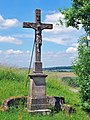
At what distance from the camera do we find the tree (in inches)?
463

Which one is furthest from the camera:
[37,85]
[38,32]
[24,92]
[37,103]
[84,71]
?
[24,92]

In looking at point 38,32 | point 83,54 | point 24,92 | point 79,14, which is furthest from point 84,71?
point 24,92

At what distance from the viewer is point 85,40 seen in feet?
39.6

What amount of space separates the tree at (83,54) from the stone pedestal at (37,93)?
2289 millimetres

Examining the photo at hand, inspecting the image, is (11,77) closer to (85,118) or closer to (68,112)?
(68,112)

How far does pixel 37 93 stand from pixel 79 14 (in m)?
3.70

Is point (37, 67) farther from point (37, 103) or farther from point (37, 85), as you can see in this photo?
point (37, 103)

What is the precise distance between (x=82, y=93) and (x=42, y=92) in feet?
8.21

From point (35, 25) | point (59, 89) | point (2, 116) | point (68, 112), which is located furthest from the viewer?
point (59, 89)

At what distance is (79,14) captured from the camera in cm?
1204

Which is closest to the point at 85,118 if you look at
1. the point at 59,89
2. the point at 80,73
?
the point at 80,73

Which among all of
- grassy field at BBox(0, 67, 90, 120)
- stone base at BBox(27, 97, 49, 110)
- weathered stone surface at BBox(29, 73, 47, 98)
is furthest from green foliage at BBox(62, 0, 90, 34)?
stone base at BBox(27, 97, 49, 110)

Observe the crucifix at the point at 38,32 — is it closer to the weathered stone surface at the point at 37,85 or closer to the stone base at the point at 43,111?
the weathered stone surface at the point at 37,85

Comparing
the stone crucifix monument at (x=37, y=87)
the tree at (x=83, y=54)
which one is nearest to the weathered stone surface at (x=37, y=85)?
the stone crucifix monument at (x=37, y=87)
